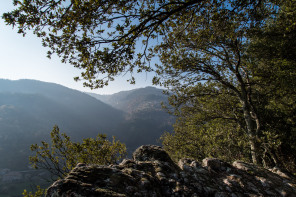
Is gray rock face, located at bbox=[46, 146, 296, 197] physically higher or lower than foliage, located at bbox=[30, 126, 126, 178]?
higher

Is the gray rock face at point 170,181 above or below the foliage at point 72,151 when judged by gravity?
above

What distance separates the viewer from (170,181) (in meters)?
4.26

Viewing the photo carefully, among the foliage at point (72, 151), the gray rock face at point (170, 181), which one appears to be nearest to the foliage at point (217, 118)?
the foliage at point (72, 151)

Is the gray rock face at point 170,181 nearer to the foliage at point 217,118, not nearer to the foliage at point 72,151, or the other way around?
the foliage at point 72,151

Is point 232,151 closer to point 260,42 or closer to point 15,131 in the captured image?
point 260,42

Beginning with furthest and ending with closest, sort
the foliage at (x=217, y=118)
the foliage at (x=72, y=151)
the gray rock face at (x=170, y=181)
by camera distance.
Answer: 1. the foliage at (x=217, y=118)
2. the foliage at (x=72, y=151)
3. the gray rock face at (x=170, y=181)

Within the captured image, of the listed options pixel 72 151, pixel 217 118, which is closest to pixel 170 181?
pixel 72 151

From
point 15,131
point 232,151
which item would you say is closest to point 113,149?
point 232,151

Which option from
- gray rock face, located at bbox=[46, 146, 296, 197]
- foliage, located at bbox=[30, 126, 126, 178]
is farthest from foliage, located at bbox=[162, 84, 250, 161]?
gray rock face, located at bbox=[46, 146, 296, 197]

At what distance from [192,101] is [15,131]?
267930 mm

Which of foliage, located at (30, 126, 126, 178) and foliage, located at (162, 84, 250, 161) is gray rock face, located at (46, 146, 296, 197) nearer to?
foliage, located at (30, 126, 126, 178)

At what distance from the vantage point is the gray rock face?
10.9ft

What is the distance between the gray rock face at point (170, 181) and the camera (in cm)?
331

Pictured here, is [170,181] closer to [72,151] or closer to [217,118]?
[72,151]
